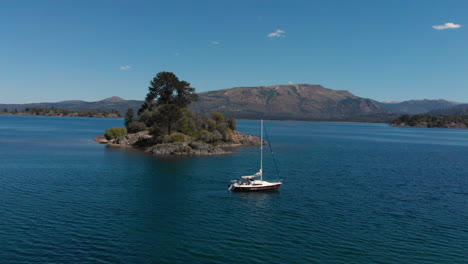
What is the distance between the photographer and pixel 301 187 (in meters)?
63.2

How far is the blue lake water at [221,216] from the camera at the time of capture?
33.9 metres

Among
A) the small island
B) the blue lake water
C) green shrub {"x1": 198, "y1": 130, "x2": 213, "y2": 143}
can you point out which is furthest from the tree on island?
the blue lake water

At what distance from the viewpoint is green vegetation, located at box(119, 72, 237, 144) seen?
123125mm

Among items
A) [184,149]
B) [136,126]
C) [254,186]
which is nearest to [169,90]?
[136,126]

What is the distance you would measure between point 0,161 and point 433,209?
290 feet

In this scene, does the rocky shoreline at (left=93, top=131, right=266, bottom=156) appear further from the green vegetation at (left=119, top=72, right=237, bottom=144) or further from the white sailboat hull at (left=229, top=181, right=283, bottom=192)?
the white sailboat hull at (left=229, top=181, right=283, bottom=192)

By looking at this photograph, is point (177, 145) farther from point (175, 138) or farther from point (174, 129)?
point (174, 129)

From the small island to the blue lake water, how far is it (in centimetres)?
3056

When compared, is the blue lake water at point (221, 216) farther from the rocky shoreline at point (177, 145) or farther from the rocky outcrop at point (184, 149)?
the rocky shoreline at point (177, 145)

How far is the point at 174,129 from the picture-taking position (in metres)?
127

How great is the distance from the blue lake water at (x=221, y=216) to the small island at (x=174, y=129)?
3056cm

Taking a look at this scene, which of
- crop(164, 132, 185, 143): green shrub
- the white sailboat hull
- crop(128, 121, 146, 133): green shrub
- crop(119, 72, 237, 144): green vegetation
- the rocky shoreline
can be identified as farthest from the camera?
crop(128, 121, 146, 133): green shrub

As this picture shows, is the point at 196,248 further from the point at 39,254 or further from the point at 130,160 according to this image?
the point at 130,160

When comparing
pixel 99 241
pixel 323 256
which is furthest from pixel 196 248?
pixel 323 256
